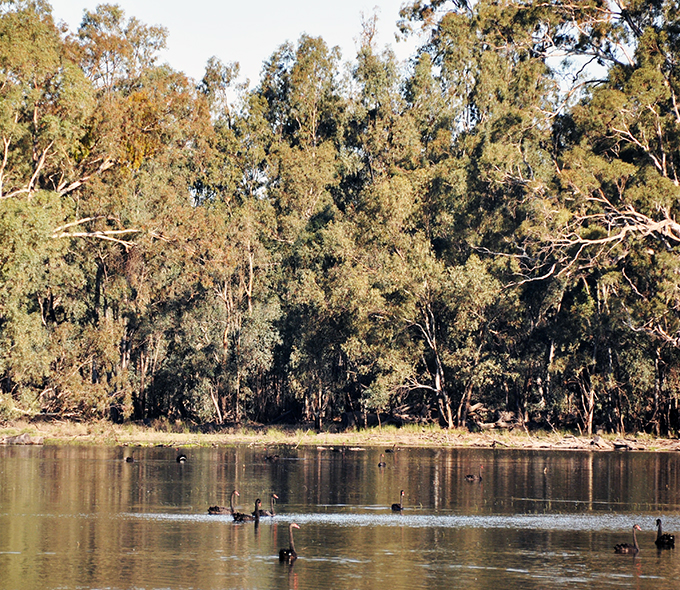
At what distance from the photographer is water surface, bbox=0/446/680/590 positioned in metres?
19.1

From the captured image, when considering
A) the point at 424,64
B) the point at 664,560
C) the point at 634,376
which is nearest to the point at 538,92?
the point at 634,376

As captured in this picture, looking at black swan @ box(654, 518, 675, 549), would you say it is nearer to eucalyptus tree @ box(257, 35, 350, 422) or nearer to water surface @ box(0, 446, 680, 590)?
water surface @ box(0, 446, 680, 590)

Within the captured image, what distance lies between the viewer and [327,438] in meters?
59.2

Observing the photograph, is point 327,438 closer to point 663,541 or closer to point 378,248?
point 378,248

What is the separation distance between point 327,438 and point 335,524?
33487mm

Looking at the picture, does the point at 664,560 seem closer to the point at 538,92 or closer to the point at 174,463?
the point at 174,463

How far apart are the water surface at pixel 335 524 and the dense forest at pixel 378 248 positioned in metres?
13.3

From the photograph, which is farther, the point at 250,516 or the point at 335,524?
the point at 250,516

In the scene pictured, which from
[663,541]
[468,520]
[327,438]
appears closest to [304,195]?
[327,438]

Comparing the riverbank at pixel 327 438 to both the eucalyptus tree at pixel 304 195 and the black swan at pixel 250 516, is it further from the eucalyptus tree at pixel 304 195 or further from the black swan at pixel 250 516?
the black swan at pixel 250 516

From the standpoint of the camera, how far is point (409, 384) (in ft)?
200

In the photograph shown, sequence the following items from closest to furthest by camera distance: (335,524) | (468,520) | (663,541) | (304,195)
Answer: (663,541) < (335,524) < (468,520) < (304,195)

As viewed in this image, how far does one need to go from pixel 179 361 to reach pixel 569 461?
2966 centimetres

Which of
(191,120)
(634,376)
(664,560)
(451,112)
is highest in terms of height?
(451,112)
